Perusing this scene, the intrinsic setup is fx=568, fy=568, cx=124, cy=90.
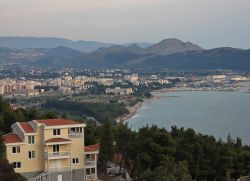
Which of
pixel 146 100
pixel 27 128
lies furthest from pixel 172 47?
pixel 27 128

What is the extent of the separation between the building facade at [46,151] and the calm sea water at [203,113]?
13.7 meters

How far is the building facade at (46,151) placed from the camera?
30.0 feet

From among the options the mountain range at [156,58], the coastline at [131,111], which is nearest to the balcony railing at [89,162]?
the coastline at [131,111]

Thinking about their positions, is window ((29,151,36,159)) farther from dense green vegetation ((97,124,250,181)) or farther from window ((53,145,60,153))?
dense green vegetation ((97,124,250,181))

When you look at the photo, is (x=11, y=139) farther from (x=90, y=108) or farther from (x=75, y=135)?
(x=90, y=108)

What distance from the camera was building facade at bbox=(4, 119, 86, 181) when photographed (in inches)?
360

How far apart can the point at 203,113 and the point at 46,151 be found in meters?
26.0

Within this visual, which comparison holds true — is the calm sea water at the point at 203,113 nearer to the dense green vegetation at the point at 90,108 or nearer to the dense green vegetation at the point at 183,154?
the dense green vegetation at the point at 90,108

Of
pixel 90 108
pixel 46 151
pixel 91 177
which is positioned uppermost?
pixel 46 151

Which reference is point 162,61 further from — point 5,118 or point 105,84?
point 5,118

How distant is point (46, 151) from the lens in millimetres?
9125

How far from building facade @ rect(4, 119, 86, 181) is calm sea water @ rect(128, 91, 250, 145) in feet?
45.0

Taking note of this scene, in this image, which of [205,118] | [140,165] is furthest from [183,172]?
[205,118]

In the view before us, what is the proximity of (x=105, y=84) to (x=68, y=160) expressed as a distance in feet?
160
